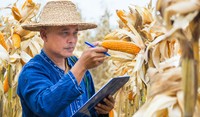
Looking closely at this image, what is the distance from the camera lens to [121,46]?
3324 mm

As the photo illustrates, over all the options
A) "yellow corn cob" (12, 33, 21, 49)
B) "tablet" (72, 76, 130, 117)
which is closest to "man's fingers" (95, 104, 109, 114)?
"tablet" (72, 76, 130, 117)

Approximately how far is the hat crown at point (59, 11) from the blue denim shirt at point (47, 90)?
23cm

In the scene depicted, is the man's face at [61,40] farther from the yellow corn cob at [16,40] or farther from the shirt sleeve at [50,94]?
the yellow corn cob at [16,40]

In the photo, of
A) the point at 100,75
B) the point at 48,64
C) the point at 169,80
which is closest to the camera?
the point at 169,80

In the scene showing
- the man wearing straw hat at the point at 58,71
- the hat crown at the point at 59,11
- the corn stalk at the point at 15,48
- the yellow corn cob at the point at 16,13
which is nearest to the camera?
the man wearing straw hat at the point at 58,71

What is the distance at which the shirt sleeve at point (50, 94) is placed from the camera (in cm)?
297

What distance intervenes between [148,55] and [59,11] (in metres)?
0.65

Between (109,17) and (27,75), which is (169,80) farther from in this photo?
(109,17)

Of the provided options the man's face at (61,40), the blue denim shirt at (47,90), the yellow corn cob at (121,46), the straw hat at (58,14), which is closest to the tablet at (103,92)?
the blue denim shirt at (47,90)

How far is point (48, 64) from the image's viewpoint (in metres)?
3.27

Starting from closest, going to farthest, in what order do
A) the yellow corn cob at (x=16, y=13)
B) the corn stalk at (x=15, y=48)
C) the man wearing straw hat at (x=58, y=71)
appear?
the man wearing straw hat at (x=58, y=71), the corn stalk at (x=15, y=48), the yellow corn cob at (x=16, y=13)

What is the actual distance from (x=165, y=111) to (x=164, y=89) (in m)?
0.15

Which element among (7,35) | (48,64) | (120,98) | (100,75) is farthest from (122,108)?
(100,75)

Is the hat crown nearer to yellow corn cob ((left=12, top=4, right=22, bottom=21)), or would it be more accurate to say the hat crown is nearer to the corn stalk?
the corn stalk
